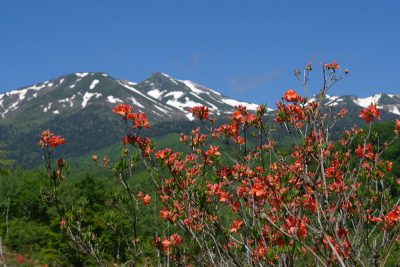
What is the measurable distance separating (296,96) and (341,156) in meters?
1.86

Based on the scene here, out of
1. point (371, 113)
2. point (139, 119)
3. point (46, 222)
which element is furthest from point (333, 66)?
point (46, 222)

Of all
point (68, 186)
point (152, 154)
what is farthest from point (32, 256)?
point (152, 154)

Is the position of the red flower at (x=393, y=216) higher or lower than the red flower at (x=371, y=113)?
lower

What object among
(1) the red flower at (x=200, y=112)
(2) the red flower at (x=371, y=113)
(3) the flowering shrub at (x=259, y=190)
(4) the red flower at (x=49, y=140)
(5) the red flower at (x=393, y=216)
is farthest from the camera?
(1) the red flower at (x=200, y=112)

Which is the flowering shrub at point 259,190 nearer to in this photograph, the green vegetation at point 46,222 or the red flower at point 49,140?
the red flower at point 49,140

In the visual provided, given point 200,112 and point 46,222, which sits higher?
point 200,112

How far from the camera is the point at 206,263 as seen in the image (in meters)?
6.41

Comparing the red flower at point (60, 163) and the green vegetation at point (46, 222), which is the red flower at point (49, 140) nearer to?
the red flower at point (60, 163)

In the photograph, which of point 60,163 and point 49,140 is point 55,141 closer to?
point 49,140

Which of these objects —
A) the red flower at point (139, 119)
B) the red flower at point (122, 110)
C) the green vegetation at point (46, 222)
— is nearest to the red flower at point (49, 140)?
the red flower at point (122, 110)

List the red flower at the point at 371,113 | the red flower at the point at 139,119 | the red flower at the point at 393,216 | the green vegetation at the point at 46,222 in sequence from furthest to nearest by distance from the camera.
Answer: the green vegetation at the point at 46,222, the red flower at the point at 139,119, the red flower at the point at 371,113, the red flower at the point at 393,216

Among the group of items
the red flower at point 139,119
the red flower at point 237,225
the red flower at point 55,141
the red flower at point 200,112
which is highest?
the red flower at point 200,112

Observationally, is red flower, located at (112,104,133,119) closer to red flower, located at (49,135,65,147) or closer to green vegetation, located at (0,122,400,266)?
red flower, located at (49,135,65,147)

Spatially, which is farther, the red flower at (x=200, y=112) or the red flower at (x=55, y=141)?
the red flower at (x=200, y=112)
